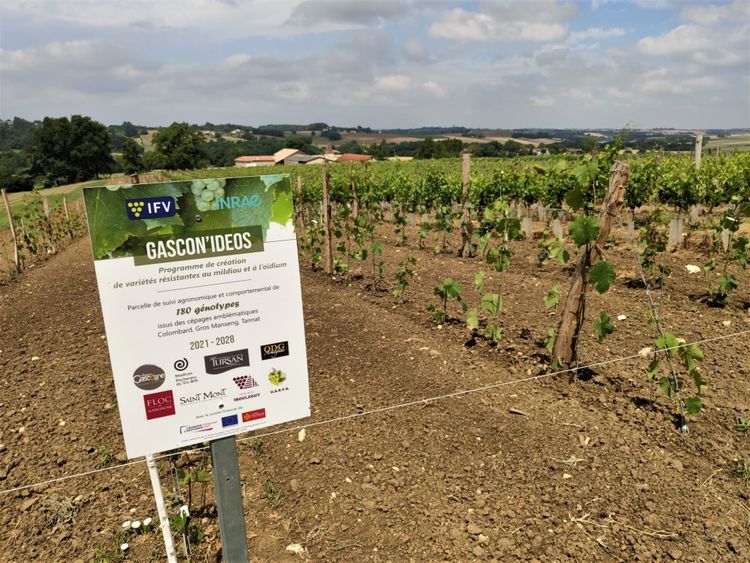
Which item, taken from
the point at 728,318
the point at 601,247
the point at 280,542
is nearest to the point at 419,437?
the point at 280,542

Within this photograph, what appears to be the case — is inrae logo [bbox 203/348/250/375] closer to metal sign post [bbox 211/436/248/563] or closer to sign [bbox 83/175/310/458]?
sign [bbox 83/175/310/458]

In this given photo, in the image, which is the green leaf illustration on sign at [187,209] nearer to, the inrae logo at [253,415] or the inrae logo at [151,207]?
the inrae logo at [151,207]

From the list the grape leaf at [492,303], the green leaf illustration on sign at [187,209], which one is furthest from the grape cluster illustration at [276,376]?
the grape leaf at [492,303]

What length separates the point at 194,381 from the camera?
2.01 meters

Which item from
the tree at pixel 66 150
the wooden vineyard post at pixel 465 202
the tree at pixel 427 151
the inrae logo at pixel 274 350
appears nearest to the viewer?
the inrae logo at pixel 274 350

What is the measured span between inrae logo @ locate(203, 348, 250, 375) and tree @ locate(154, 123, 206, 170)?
81.0m

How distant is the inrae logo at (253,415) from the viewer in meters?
2.12

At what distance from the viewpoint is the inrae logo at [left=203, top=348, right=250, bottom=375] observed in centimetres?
203

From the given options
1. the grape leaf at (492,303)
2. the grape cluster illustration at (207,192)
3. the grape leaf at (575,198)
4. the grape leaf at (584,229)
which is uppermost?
the grape cluster illustration at (207,192)

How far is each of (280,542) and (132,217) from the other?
7.28 feet

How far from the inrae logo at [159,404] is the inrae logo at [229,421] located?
20cm

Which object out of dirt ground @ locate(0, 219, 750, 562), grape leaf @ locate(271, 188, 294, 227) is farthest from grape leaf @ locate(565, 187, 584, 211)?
grape leaf @ locate(271, 188, 294, 227)

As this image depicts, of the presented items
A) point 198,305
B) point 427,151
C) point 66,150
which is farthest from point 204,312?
point 66,150

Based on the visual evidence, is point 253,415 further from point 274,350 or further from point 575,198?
point 575,198
